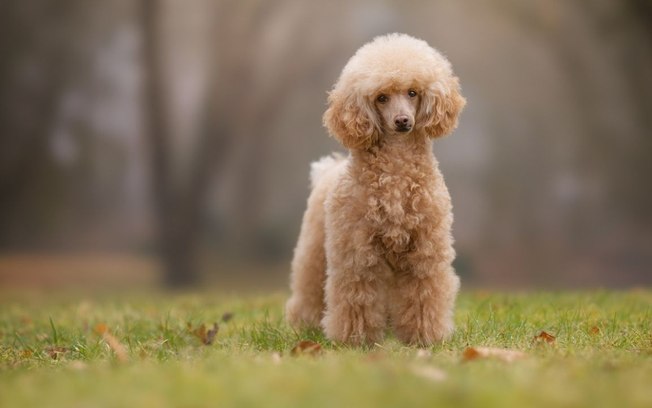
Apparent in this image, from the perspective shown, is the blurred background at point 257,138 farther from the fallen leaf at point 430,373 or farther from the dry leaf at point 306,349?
the fallen leaf at point 430,373

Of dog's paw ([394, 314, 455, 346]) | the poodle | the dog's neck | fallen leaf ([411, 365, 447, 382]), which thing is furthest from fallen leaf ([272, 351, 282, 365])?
the dog's neck

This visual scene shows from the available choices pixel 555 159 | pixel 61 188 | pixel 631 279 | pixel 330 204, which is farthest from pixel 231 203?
pixel 330 204

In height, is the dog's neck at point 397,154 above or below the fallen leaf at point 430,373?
above

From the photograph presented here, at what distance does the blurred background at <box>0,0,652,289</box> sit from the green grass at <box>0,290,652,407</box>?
5.04 metres

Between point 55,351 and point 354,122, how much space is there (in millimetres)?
1737

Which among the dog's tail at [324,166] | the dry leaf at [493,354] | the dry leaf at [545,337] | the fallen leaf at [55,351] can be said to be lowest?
the fallen leaf at [55,351]

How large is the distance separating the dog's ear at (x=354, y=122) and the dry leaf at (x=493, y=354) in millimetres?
1121

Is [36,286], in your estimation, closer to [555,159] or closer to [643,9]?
[555,159]

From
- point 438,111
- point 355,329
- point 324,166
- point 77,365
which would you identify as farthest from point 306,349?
point 324,166

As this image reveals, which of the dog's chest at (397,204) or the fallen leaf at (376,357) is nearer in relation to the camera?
the fallen leaf at (376,357)

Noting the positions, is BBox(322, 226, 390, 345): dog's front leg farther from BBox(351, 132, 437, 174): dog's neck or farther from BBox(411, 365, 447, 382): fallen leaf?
BBox(411, 365, 447, 382): fallen leaf

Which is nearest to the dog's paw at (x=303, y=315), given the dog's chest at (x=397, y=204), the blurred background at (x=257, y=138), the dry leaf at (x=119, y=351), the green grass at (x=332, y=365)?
the green grass at (x=332, y=365)

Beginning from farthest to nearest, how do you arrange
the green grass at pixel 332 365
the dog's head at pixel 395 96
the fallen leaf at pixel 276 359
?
the dog's head at pixel 395 96 < the fallen leaf at pixel 276 359 < the green grass at pixel 332 365

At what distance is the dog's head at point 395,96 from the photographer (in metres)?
3.68
